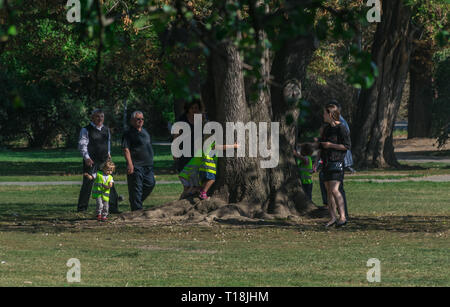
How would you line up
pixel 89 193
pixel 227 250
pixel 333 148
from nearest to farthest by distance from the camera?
pixel 227 250
pixel 333 148
pixel 89 193

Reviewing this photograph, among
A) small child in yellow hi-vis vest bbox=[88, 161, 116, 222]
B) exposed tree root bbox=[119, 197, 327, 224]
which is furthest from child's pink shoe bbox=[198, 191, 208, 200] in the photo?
small child in yellow hi-vis vest bbox=[88, 161, 116, 222]

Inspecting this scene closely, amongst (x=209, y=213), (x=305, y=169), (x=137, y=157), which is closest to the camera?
(x=209, y=213)

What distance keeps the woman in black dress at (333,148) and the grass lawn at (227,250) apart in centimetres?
72

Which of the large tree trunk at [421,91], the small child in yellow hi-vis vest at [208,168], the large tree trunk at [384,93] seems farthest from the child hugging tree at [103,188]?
the large tree trunk at [421,91]

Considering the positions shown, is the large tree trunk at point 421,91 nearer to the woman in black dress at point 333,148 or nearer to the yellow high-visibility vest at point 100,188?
the woman in black dress at point 333,148

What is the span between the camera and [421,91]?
4562 cm

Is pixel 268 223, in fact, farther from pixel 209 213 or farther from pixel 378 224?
pixel 378 224

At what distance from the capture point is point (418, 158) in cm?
3884

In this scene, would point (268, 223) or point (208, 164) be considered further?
point (208, 164)

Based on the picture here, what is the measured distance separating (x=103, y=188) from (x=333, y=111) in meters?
3.99

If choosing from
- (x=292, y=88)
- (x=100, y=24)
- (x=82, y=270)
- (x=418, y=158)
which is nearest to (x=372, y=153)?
(x=418, y=158)

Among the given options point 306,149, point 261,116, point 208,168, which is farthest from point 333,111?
point 208,168
